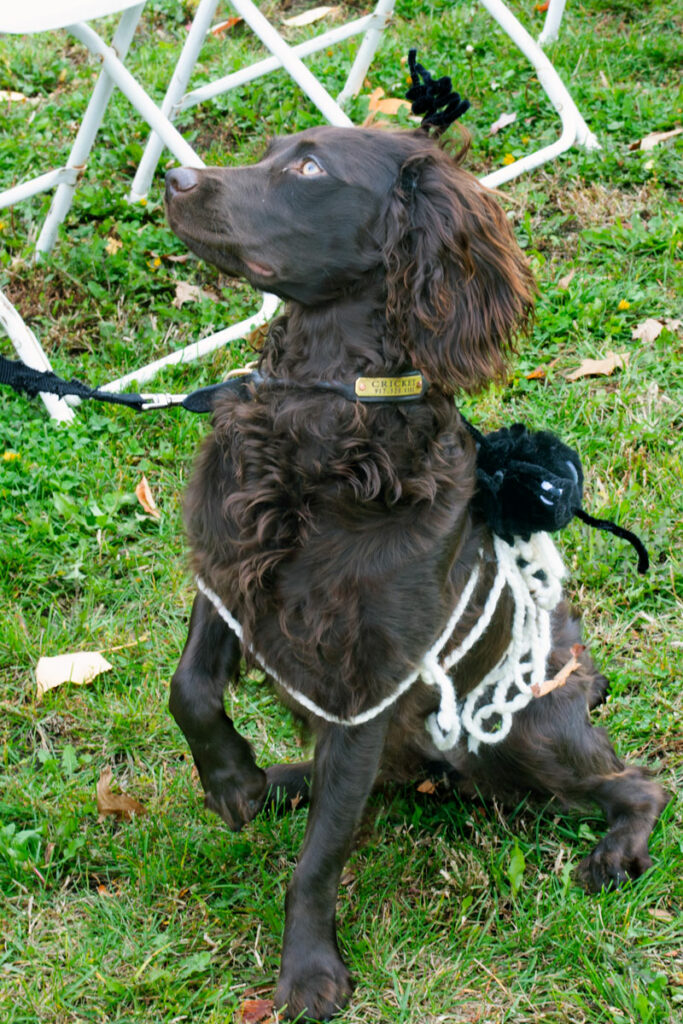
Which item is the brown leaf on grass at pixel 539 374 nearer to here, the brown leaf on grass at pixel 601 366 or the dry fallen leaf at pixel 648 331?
the brown leaf on grass at pixel 601 366

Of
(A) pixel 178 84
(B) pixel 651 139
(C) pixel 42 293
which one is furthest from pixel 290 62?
(B) pixel 651 139

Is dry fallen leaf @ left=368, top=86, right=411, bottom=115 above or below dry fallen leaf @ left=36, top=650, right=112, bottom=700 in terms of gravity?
above

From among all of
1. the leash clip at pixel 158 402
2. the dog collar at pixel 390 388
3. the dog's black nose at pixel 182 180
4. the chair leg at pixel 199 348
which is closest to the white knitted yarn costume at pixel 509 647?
the dog collar at pixel 390 388

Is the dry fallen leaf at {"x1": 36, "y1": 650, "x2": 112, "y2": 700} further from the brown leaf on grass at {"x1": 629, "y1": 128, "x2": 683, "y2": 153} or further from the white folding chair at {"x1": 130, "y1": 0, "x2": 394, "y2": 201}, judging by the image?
the brown leaf on grass at {"x1": 629, "y1": 128, "x2": 683, "y2": 153}

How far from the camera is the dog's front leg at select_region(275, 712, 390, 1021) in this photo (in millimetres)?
2232

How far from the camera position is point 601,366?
3791 millimetres

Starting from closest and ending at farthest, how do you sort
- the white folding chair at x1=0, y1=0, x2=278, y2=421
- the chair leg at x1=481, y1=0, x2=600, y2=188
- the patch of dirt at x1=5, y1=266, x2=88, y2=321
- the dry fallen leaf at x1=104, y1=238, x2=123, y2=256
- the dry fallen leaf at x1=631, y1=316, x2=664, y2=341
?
1. the white folding chair at x1=0, y1=0, x2=278, y2=421
2. the dry fallen leaf at x1=631, y1=316, x2=664, y2=341
3. the patch of dirt at x1=5, y1=266, x2=88, y2=321
4. the dry fallen leaf at x1=104, y1=238, x2=123, y2=256
5. the chair leg at x1=481, y1=0, x2=600, y2=188

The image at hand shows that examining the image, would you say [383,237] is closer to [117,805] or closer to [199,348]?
[117,805]

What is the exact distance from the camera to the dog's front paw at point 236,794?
239 cm

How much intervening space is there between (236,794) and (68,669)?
0.70 metres

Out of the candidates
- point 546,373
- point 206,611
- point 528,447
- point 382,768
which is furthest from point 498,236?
point 546,373

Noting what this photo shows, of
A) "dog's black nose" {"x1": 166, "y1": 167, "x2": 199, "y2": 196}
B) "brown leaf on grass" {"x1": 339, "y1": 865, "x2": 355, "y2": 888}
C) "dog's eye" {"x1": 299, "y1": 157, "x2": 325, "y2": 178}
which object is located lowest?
"brown leaf on grass" {"x1": 339, "y1": 865, "x2": 355, "y2": 888}

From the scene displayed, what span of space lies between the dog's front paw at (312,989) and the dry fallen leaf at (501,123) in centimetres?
373

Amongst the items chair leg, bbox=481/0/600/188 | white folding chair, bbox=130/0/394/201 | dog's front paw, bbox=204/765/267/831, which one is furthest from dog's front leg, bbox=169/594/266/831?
chair leg, bbox=481/0/600/188
